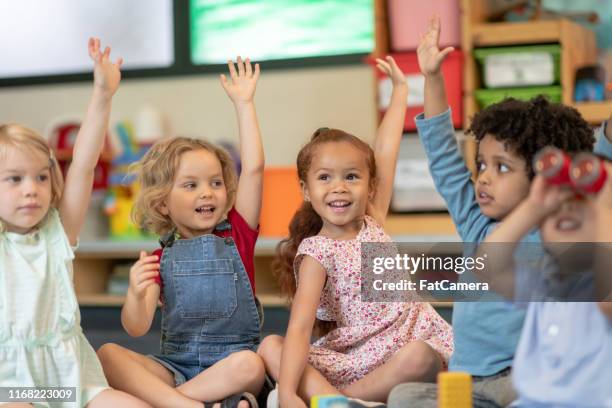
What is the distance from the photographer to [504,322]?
1350 millimetres

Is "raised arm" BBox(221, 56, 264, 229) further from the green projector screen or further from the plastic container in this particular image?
the green projector screen

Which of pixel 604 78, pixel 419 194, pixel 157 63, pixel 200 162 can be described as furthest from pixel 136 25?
pixel 200 162

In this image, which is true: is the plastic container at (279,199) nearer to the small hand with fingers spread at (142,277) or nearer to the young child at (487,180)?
the small hand with fingers spread at (142,277)

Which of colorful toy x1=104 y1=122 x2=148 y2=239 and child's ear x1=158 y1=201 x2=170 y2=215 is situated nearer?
child's ear x1=158 y1=201 x2=170 y2=215

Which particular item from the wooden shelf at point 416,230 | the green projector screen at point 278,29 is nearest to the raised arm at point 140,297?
the wooden shelf at point 416,230

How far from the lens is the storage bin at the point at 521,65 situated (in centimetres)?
278

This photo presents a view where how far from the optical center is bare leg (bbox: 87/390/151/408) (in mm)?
1486

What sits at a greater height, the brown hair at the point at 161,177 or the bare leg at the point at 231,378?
the brown hair at the point at 161,177

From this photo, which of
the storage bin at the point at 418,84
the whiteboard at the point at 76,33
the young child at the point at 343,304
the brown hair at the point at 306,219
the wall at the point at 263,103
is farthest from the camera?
the whiteboard at the point at 76,33

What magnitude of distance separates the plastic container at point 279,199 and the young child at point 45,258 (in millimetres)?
1630

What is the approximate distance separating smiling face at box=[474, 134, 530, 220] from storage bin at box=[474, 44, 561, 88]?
1.53m

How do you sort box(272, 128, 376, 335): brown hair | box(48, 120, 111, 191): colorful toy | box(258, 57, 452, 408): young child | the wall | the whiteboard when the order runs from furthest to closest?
the whiteboard → box(48, 120, 111, 191): colorful toy → the wall → box(272, 128, 376, 335): brown hair → box(258, 57, 452, 408): young child

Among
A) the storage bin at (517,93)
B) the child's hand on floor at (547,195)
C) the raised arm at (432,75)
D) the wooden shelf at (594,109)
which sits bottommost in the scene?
the child's hand on floor at (547,195)

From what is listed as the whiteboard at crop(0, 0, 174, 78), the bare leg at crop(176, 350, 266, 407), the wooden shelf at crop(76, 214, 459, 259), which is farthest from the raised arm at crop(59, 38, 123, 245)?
the whiteboard at crop(0, 0, 174, 78)
